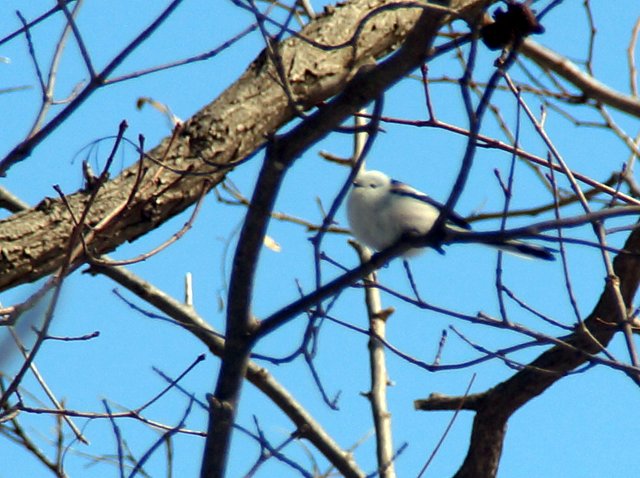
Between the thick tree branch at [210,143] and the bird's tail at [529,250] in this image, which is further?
the bird's tail at [529,250]

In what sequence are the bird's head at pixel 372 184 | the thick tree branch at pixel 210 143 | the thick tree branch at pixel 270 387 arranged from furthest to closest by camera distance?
the bird's head at pixel 372 184, the thick tree branch at pixel 270 387, the thick tree branch at pixel 210 143

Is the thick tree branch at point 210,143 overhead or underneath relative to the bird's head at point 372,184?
underneath

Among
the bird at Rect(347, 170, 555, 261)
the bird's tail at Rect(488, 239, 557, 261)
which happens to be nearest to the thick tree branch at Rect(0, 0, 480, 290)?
the bird at Rect(347, 170, 555, 261)

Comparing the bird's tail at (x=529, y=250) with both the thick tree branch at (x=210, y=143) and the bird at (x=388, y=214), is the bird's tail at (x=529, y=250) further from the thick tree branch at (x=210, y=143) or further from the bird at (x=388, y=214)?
the thick tree branch at (x=210, y=143)

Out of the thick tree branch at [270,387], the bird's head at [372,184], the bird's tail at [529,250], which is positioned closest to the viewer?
the bird's tail at [529,250]

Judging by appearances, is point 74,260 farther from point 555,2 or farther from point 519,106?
point 555,2

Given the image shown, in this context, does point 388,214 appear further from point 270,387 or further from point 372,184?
point 270,387

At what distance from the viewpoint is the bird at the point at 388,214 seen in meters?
3.75

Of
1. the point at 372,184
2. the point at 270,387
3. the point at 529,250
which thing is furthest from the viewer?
the point at 372,184

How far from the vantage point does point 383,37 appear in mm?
3539

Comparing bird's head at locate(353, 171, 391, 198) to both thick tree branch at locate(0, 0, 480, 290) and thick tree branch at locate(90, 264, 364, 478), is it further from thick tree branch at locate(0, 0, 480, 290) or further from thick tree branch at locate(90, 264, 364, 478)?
thick tree branch at locate(90, 264, 364, 478)

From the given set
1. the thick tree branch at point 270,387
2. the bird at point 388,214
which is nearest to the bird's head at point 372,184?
the bird at point 388,214

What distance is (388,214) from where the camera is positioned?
12.3 ft

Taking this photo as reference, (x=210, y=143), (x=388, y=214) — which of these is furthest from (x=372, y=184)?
(x=210, y=143)
